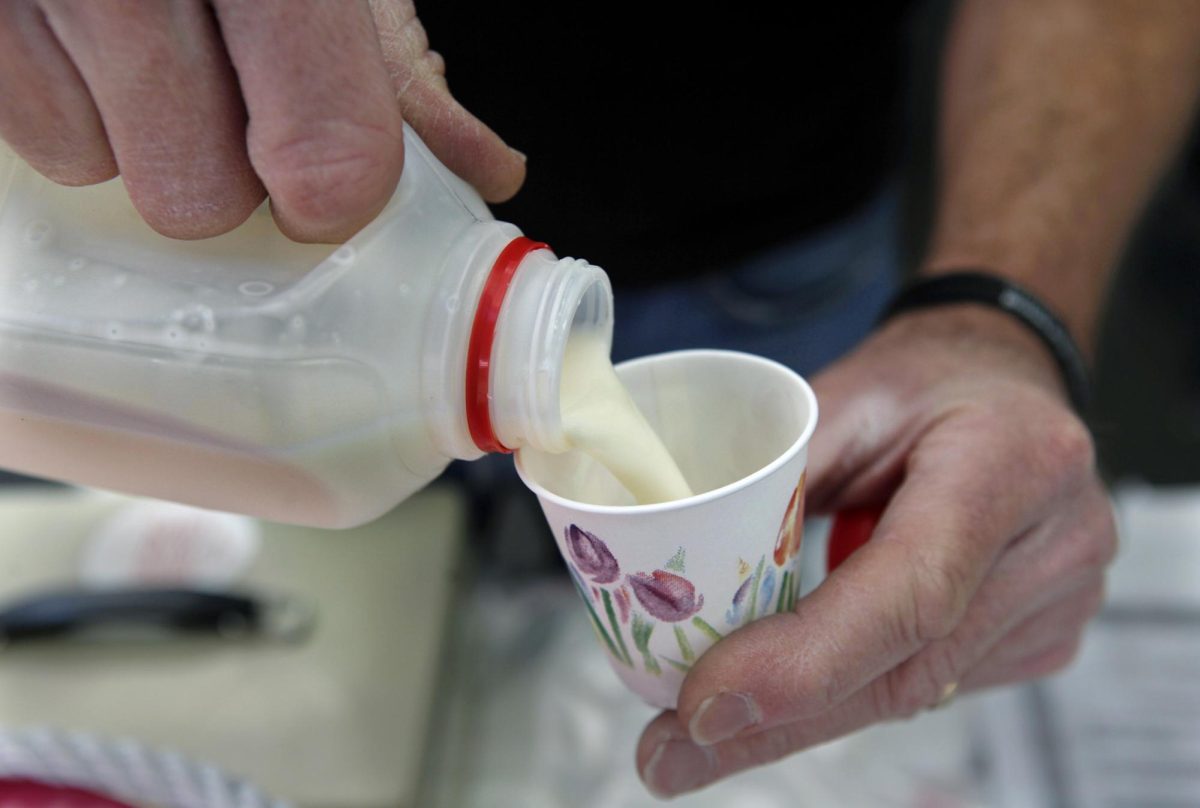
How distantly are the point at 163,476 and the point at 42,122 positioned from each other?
157mm

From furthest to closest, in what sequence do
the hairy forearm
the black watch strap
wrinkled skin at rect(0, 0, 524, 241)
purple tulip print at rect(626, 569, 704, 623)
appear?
1. the hairy forearm
2. the black watch strap
3. purple tulip print at rect(626, 569, 704, 623)
4. wrinkled skin at rect(0, 0, 524, 241)

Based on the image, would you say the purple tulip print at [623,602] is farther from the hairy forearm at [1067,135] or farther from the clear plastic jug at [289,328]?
the hairy forearm at [1067,135]

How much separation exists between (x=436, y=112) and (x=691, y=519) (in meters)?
0.19

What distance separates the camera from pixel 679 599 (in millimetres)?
440

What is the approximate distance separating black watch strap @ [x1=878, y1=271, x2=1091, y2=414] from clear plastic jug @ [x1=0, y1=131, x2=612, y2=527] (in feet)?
1.14

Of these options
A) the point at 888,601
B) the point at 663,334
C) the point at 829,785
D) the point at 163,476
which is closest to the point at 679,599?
the point at 888,601

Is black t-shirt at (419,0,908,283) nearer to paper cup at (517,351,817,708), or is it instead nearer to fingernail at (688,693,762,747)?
paper cup at (517,351,817,708)

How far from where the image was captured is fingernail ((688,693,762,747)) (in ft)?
1.52

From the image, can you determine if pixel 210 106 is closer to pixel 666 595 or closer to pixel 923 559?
pixel 666 595

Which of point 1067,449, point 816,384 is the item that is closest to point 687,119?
point 816,384

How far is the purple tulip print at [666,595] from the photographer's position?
428 millimetres

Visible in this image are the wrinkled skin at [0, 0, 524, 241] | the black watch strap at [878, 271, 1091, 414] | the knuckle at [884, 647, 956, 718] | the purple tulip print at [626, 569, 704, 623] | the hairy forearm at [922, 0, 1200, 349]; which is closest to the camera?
the wrinkled skin at [0, 0, 524, 241]

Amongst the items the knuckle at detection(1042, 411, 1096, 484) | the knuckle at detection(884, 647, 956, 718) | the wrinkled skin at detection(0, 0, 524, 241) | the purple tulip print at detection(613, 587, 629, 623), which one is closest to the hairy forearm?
the knuckle at detection(1042, 411, 1096, 484)

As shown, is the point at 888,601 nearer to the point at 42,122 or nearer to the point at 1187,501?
the point at 42,122
